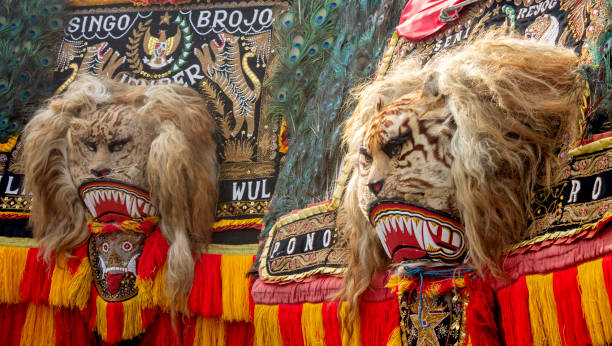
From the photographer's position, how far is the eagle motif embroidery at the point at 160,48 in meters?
4.57

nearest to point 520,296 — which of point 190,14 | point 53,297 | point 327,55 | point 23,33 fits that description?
point 327,55

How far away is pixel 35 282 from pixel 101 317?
0.51 meters

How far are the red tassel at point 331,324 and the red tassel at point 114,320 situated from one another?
4.03ft

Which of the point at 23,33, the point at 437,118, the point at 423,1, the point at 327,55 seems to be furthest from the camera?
the point at 23,33

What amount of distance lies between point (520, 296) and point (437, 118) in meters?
0.62

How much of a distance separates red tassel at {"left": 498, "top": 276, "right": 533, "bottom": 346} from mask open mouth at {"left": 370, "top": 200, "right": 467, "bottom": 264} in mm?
213

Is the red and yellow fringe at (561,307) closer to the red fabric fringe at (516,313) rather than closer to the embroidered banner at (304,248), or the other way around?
the red fabric fringe at (516,313)

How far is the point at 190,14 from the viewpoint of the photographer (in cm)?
465

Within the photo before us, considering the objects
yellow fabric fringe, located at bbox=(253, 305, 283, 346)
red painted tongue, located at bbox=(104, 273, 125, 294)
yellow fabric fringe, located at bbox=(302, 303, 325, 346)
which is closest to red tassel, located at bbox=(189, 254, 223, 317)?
red painted tongue, located at bbox=(104, 273, 125, 294)

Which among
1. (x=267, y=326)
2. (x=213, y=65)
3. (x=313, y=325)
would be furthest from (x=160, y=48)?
(x=313, y=325)

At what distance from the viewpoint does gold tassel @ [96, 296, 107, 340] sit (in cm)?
397

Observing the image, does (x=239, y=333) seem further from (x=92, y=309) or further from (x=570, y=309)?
(x=570, y=309)

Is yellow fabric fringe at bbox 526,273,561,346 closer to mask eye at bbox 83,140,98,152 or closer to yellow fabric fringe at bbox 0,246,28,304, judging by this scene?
mask eye at bbox 83,140,98,152

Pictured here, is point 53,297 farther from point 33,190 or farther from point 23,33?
point 23,33
